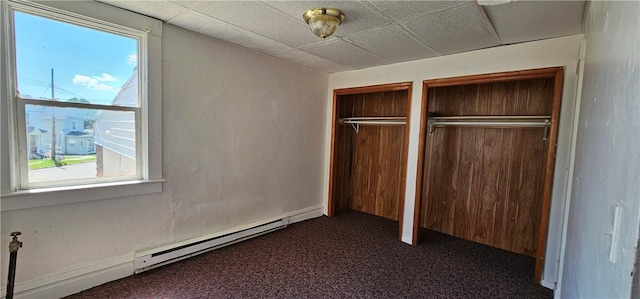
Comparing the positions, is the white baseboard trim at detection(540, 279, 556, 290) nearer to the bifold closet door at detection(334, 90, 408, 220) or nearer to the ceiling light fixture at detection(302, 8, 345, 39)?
the bifold closet door at detection(334, 90, 408, 220)

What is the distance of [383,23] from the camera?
2160 millimetres

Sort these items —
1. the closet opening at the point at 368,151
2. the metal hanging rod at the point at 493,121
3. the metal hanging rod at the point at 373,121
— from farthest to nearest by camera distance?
the closet opening at the point at 368,151 < the metal hanging rod at the point at 373,121 < the metal hanging rod at the point at 493,121

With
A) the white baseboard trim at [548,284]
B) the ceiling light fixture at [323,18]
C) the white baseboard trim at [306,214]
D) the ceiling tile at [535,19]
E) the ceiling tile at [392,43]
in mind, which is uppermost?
the ceiling tile at [535,19]

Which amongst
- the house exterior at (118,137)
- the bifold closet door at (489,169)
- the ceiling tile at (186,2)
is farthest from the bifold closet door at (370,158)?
the house exterior at (118,137)

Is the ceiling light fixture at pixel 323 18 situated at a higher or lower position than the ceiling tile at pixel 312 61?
lower

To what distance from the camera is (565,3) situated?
1.75 metres

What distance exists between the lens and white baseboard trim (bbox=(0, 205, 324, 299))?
6.10 ft

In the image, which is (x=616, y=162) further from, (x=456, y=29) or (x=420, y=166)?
(x=420, y=166)

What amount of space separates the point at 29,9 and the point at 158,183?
1.45 metres

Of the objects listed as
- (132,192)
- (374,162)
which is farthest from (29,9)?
(374,162)

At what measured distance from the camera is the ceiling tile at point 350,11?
73.3 inches

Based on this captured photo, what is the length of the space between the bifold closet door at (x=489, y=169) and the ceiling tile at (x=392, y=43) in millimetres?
785

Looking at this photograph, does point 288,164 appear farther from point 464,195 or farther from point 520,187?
point 520,187

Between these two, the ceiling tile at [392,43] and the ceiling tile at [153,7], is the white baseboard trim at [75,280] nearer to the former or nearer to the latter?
the ceiling tile at [153,7]
